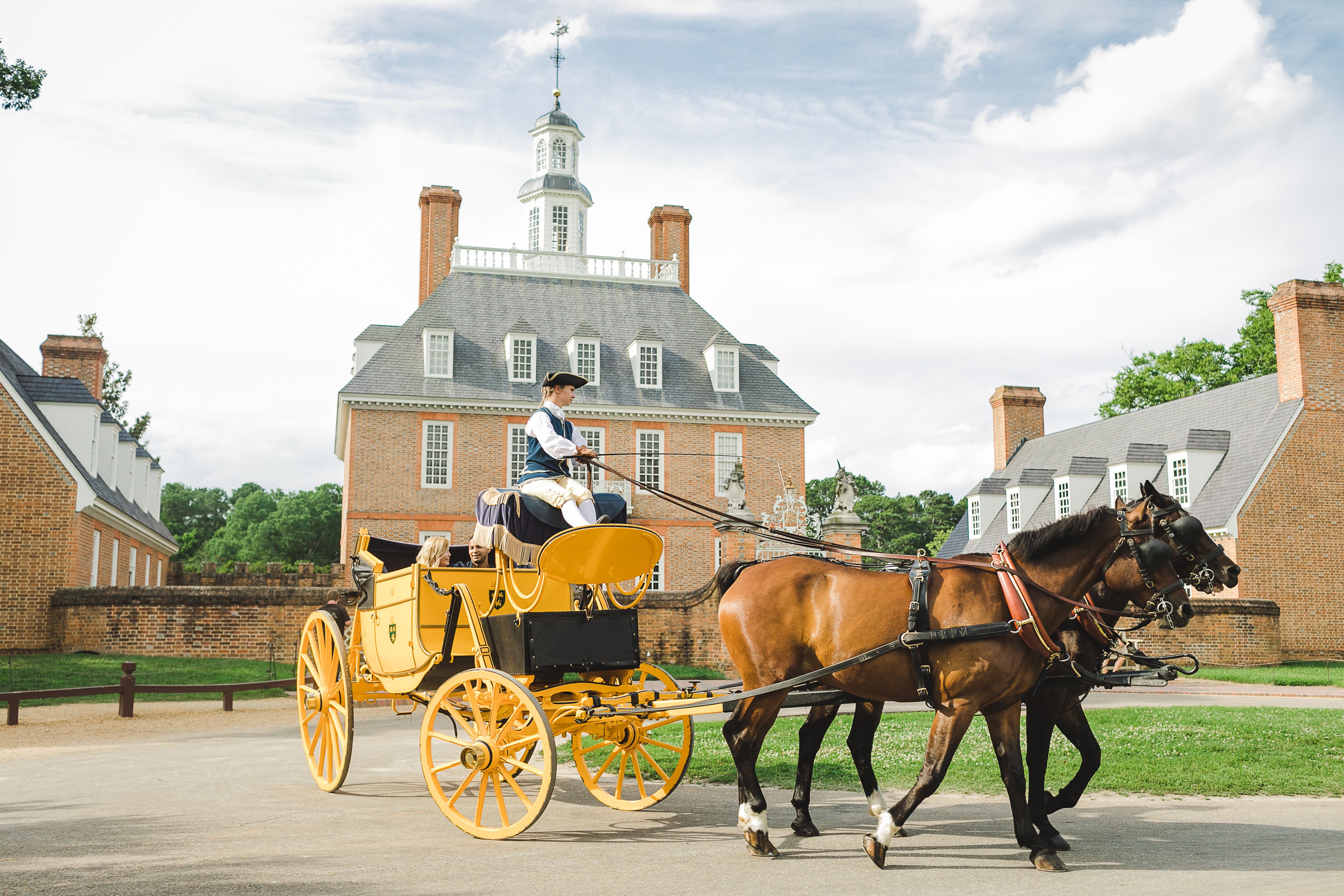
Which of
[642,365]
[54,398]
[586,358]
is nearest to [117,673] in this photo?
[54,398]

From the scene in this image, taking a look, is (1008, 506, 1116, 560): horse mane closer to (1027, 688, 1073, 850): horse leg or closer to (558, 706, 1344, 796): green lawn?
(1027, 688, 1073, 850): horse leg

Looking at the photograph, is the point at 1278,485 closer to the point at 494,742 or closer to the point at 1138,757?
the point at 1138,757

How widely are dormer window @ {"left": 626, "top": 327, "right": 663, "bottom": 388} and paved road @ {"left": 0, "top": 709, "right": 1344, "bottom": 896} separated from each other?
1030 inches

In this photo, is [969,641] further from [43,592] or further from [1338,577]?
[1338,577]

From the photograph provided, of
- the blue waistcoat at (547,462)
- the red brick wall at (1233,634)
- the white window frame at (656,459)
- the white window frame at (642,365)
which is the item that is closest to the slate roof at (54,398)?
the white window frame at (656,459)

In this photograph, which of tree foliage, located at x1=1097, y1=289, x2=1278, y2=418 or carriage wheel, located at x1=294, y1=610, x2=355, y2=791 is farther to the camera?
tree foliage, located at x1=1097, y1=289, x2=1278, y2=418

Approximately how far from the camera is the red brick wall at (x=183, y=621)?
20547mm

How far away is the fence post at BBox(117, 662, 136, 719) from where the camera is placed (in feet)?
47.4

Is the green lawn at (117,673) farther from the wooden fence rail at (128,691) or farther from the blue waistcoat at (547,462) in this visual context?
the blue waistcoat at (547,462)

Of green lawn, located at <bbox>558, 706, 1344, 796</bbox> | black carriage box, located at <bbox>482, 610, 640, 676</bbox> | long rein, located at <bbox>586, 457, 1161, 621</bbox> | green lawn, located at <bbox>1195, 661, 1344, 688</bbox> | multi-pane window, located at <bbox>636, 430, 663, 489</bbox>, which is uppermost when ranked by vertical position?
multi-pane window, located at <bbox>636, 430, 663, 489</bbox>

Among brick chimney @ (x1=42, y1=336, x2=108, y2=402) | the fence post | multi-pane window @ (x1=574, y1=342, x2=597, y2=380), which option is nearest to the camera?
the fence post

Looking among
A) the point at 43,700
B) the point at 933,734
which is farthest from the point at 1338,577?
the point at 43,700

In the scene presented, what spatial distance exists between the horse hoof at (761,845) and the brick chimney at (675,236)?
33631mm

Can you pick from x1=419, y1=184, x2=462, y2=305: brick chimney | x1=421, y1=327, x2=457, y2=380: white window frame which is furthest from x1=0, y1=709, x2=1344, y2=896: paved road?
x1=419, y1=184, x2=462, y2=305: brick chimney
